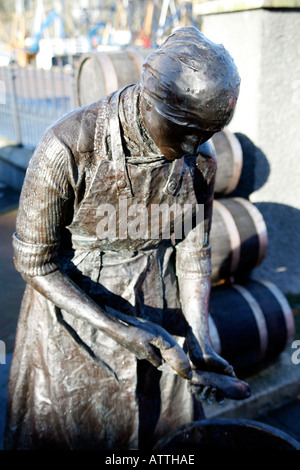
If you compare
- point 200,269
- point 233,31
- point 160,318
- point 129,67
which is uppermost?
point 233,31

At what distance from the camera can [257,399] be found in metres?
3.17

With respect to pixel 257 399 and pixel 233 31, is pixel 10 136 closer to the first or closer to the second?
pixel 233 31

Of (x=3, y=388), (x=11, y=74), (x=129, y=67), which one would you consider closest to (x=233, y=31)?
(x=129, y=67)

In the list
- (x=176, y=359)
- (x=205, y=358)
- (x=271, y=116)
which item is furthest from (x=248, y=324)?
(x=176, y=359)

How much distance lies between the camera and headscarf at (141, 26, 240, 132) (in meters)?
1.19

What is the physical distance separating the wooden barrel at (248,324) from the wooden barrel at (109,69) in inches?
66.3

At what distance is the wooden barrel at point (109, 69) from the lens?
3.59m

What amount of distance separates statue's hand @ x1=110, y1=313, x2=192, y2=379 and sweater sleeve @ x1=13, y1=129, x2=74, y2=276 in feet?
1.03

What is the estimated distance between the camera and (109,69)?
142 inches

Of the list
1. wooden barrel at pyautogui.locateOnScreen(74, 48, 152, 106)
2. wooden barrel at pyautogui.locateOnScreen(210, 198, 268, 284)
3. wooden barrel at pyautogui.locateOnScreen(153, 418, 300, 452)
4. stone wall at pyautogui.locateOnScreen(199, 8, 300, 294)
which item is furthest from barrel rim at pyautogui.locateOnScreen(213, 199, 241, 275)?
wooden barrel at pyautogui.locateOnScreen(153, 418, 300, 452)

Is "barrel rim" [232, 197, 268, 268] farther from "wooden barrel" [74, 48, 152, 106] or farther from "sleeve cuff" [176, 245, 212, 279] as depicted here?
"sleeve cuff" [176, 245, 212, 279]

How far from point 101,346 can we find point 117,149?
2.41ft

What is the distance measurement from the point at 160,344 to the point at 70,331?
34cm

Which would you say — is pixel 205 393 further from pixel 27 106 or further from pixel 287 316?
pixel 27 106
